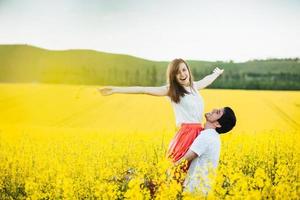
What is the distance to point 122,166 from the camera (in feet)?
14.2

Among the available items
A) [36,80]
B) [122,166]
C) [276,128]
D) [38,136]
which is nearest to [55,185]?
[122,166]

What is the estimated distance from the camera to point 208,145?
366 centimetres

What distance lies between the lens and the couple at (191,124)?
3659mm

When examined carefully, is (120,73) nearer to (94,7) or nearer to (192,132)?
(94,7)

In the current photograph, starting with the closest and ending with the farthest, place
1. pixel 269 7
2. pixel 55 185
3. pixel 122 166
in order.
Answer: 1. pixel 55 185
2. pixel 122 166
3. pixel 269 7

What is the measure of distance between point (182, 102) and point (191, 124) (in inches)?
6.1

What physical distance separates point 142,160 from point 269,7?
159 centimetres

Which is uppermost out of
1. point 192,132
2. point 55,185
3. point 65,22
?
point 65,22

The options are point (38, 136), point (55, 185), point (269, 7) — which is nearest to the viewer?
point (55, 185)

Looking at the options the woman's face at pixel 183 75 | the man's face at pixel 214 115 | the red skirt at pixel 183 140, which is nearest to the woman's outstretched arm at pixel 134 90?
the woman's face at pixel 183 75

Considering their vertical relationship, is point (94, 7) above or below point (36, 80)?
above

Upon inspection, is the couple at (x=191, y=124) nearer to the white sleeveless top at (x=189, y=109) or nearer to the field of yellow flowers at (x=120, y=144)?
the white sleeveless top at (x=189, y=109)

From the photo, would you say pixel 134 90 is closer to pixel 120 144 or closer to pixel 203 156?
pixel 203 156

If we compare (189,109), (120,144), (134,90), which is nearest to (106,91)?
(134,90)
